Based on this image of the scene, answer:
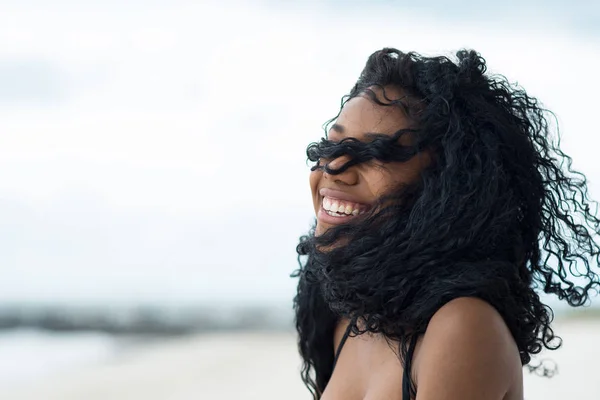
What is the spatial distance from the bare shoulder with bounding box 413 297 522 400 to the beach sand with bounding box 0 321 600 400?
2.27m

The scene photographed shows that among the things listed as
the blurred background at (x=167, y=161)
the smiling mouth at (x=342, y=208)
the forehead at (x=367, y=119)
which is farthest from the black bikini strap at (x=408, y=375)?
the blurred background at (x=167, y=161)

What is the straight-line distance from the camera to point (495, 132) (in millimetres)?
1144

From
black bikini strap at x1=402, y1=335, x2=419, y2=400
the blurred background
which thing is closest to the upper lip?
black bikini strap at x1=402, y1=335, x2=419, y2=400

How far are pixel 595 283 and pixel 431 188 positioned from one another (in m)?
0.35

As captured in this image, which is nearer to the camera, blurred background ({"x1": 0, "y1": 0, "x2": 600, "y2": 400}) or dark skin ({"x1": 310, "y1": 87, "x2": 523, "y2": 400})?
dark skin ({"x1": 310, "y1": 87, "x2": 523, "y2": 400})

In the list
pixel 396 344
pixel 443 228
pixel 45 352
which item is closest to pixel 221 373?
pixel 45 352

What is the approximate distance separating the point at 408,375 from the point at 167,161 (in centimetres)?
255

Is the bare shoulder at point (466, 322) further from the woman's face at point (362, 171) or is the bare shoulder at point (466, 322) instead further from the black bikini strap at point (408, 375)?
the woman's face at point (362, 171)

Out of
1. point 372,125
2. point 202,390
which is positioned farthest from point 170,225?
point 372,125

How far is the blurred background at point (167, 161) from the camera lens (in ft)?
10.1

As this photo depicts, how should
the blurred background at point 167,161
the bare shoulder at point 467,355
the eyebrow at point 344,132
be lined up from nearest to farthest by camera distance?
the bare shoulder at point 467,355, the eyebrow at point 344,132, the blurred background at point 167,161

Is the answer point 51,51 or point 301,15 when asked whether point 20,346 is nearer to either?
point 51,51

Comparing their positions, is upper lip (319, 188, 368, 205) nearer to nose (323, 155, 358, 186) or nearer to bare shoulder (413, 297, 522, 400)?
nose (323, 155, 358, 186)

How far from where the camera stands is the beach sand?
3168 millimetres
